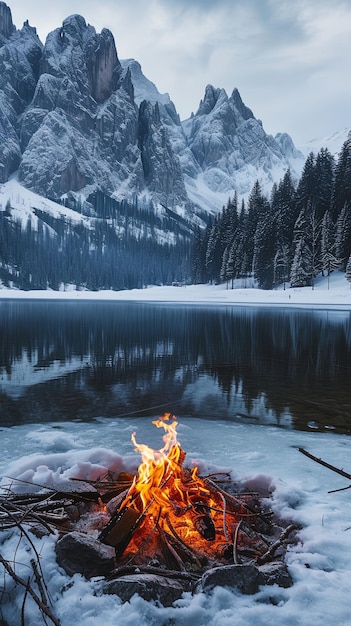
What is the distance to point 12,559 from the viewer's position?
3.30 metres

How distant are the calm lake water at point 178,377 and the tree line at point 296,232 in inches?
1694

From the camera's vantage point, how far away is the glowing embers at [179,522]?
3561mm

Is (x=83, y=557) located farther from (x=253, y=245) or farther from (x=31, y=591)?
(x=253, y=245)

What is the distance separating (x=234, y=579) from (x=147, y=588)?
71 centimetres

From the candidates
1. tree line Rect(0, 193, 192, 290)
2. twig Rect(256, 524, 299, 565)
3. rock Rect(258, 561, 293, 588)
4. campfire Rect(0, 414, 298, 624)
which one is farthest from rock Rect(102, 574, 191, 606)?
tree line Rect(0, 193, 192, 290)

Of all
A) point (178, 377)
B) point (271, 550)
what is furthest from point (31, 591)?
point (178, 377)

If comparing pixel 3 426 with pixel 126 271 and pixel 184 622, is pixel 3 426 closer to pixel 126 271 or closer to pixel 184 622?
pixel 184 622

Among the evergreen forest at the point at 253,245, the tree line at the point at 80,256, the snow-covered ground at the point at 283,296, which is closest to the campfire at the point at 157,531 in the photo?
the snow-covered ground at the point at 283,296

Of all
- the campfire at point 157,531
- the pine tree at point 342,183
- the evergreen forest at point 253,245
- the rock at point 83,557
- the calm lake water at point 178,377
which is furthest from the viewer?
the pine tree at point 342,183

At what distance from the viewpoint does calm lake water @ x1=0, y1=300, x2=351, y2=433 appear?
9.45 metres

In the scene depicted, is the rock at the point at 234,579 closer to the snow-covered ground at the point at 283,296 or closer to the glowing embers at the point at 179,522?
the glowing embers at the point at 179,522

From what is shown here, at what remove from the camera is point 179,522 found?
404 centimetres

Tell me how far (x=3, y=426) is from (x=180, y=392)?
5.19 m

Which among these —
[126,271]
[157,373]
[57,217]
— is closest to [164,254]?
[126,271]
